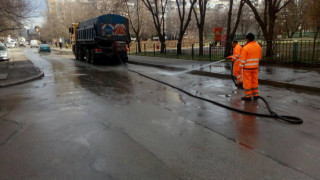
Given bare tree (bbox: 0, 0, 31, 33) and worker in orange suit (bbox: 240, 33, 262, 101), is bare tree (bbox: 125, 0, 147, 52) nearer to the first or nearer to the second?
bare tree (bbox: 0, 0, 31, 33)

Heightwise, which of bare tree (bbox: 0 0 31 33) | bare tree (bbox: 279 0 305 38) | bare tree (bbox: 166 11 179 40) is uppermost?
bare tree (bbox: 166 11 179 40)

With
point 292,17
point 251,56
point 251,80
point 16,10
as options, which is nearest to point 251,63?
point 251,56

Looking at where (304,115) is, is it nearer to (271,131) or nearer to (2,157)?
(271,131)

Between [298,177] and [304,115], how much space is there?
130 inches

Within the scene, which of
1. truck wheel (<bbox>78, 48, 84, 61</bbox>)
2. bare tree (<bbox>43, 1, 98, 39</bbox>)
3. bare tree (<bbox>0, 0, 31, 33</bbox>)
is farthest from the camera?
bare tree (<bbox>43, 1, 98, 39</bbox>)

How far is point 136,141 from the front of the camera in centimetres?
489

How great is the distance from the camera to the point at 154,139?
4.96 meters

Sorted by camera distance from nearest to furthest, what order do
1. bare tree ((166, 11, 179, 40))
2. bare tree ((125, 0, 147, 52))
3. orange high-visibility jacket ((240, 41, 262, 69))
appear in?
1. orange high-visibility jacket ((240, 41, 262, 69))
2. bare tree ((125, 0, 147, 52))
3. bare tree ((166, 11, 179, 40))

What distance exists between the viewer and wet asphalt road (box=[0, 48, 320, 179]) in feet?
12.5

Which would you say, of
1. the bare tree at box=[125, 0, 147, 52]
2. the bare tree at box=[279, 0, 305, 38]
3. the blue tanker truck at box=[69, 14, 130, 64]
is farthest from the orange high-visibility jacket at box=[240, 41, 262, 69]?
the bare tree at box=[279, 0, 305, 38]

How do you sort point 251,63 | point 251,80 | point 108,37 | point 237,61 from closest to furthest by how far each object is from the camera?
point 251,63
point 251,80
point 237,61
point 108,37

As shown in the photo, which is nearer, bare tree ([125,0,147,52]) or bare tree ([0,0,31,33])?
bare tree ([0,0,31,33])

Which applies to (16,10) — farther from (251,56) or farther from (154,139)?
(154,139)

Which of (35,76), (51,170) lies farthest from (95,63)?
(51,170)
